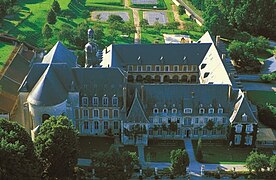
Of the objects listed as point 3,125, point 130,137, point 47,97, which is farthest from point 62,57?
point 3,125

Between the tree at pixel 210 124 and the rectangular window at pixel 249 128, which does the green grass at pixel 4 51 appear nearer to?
the tree at pixel 210 124

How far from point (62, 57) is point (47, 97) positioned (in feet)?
46.3

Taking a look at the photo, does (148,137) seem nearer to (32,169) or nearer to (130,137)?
(130,137)

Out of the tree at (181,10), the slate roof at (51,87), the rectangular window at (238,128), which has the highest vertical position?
the tree at (181,10)

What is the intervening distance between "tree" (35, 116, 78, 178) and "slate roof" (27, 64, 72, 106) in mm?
8576

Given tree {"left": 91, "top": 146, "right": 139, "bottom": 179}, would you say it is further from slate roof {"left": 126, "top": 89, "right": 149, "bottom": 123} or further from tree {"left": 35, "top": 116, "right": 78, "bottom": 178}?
slate roof {"left": 126, "top": 89, "right": 149, "bottom": 123}

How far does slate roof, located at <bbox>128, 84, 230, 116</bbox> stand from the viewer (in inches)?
3093

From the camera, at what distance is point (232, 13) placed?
14125 cm

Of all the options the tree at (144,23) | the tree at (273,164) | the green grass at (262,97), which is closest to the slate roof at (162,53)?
the green grass at (262,97)

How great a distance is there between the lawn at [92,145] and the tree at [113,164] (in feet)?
27.8

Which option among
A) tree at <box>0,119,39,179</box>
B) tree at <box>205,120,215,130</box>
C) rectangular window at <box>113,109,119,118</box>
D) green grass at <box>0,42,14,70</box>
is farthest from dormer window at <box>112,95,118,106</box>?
green grass at <box>0,42,14,70</box>

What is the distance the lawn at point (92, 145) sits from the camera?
75750 millimetres

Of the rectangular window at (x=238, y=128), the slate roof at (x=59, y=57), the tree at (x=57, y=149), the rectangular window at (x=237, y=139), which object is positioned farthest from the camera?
the slate roof at (x=59, y=57)

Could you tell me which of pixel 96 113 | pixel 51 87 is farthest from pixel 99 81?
pixel 51 87
